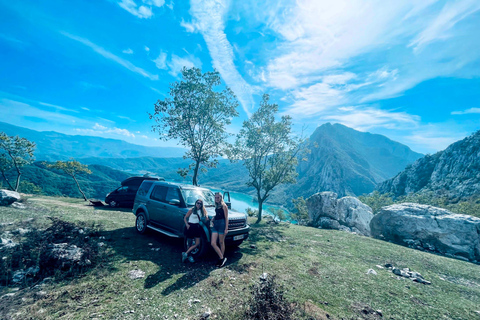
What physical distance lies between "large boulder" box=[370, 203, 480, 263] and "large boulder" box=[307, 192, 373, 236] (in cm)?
325

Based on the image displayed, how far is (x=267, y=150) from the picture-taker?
18.7 metres

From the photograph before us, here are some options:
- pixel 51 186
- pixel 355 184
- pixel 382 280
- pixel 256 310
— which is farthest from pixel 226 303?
pixel 355 184

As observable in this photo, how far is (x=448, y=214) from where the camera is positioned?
1198 centimetres

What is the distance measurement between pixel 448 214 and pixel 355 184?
15933cm

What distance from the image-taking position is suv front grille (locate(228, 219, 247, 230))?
6689 mm

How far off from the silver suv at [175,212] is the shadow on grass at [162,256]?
46cm

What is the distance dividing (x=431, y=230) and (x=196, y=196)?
1414 cm

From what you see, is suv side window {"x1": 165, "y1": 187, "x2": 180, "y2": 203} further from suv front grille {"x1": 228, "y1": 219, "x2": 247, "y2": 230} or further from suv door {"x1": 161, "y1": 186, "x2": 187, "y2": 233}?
suv front grille {"x1": 228, "y1": 219, "x2": 247, "y2": 230}

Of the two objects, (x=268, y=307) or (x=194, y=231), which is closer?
(x=268, y=307)

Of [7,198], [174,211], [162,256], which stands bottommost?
[162,256]

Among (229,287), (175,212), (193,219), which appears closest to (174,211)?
(175,212)

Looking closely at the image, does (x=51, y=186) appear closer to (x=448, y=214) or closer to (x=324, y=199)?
(x=324, y=199)

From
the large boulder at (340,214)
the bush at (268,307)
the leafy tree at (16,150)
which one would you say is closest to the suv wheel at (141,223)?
the bush at (268,307)

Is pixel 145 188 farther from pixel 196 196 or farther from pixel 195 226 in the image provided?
pixel 195 226
